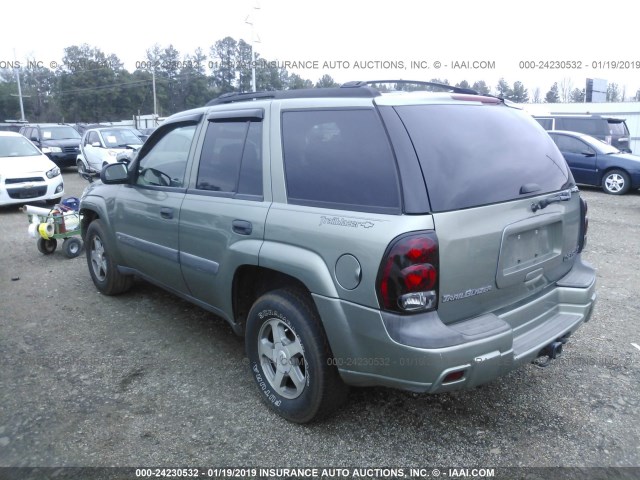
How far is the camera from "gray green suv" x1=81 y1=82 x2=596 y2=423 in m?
2.48

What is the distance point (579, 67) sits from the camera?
532 inches

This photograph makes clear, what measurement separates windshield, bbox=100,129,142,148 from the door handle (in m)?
14.1

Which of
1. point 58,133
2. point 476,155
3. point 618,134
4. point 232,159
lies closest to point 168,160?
point 232,159

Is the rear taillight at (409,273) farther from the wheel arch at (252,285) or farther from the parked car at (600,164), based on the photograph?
the parked car at (600,164)

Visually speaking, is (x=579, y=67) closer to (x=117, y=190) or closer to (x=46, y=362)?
(x=117, y=190)

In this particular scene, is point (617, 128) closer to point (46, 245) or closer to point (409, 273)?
point (46, 245)

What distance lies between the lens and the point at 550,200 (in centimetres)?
300

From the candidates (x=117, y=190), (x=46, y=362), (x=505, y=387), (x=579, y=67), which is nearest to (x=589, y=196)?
(x=579, y=67)

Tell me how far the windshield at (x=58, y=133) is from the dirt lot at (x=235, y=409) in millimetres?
16081

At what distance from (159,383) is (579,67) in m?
13.8

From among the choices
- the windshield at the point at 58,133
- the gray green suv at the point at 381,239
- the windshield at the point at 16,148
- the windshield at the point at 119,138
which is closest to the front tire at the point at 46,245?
the gray green suv at the point at 381,239

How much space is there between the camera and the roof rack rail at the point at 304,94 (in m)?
2.83

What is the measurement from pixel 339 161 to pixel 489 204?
822 mm

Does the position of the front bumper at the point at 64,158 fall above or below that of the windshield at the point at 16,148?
below
